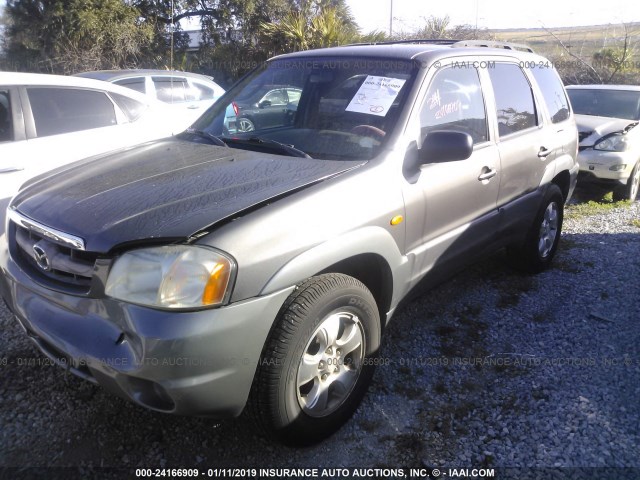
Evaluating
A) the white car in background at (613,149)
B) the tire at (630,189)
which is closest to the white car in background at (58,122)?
the white car in background at (613,149)

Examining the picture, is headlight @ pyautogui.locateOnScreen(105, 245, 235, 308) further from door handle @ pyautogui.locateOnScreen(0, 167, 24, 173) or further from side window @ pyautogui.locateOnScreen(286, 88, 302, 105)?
door handle @ pyautogui.locateOnScreen(0, 167, 24, 173)

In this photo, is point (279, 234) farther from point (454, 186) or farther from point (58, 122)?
point (58, 122)

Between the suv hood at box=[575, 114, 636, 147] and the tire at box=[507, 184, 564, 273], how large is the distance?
3372 millimetres

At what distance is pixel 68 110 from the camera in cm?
484

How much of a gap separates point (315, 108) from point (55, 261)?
1.78 meters

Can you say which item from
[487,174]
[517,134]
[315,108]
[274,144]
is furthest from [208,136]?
[517,134]

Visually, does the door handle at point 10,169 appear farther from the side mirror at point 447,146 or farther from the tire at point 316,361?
the side mirror at point 447,146

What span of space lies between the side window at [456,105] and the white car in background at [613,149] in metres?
4.56

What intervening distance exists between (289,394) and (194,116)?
497cm

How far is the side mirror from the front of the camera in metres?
2.68

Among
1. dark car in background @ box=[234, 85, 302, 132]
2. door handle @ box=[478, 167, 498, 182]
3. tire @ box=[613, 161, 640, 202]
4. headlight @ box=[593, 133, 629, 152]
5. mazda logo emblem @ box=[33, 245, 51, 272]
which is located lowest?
tire @ box=[613, 161, 640, 202]

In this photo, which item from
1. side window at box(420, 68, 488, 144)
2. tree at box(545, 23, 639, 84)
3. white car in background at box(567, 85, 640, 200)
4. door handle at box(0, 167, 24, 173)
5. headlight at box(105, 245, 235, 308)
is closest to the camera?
headlight at box(105, 245, 235, 308)

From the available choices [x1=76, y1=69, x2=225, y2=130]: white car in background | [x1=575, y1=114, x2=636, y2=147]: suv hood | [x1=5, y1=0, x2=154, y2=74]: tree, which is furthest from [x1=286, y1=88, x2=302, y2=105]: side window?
[x1=5, y1=0, x2=154, y2=74]: tree

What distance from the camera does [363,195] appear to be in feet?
8.18
